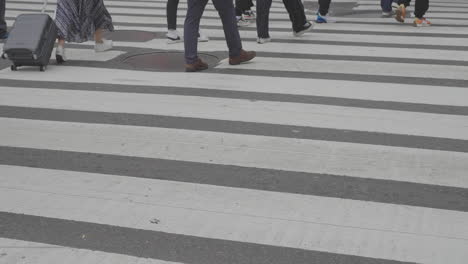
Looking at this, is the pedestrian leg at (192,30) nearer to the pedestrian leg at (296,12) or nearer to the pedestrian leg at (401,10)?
the pedestrian leg at (296,12)

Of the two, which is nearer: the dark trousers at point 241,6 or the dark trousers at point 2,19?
the dark trousers at point 2,19

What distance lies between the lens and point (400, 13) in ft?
38.7

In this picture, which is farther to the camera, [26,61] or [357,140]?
[26,61]

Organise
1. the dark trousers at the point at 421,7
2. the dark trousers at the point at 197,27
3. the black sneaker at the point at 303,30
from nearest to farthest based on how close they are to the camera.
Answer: the dark trousers at the point at 197,27 < the black sneaker at the point at 303,30 < the dark trousers at the point at 421,7

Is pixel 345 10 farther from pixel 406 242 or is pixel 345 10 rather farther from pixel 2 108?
pixel 406 242

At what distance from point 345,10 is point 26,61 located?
7.17 meters

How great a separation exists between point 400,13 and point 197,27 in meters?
4.67

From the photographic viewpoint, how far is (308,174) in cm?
499

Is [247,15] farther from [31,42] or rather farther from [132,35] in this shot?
[31,42]

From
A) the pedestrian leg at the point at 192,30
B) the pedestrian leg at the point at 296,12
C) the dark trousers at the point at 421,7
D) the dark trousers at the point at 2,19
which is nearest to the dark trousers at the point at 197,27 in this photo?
the pedestrian leg at the point at 192,30

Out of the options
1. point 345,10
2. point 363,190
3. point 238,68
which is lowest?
point 345,10

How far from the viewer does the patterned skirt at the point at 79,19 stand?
8.85 m

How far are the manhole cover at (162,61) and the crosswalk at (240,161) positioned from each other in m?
0.16

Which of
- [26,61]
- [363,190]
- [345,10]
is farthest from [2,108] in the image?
[345,10]
